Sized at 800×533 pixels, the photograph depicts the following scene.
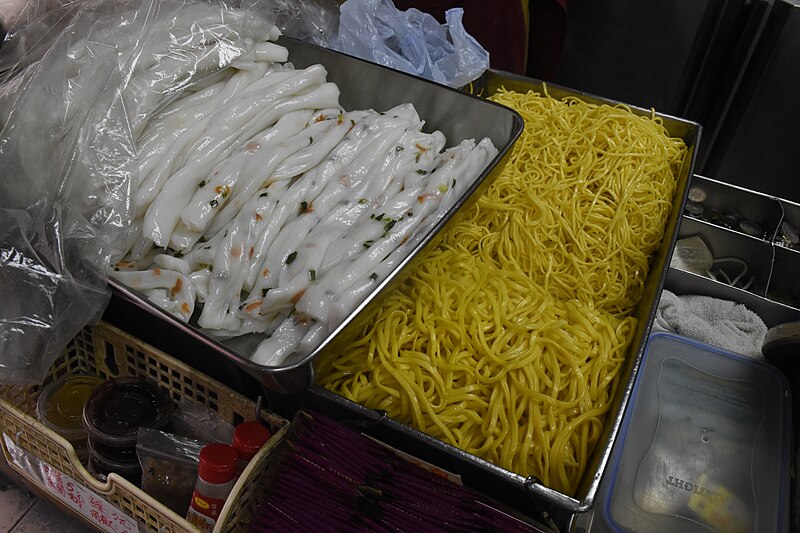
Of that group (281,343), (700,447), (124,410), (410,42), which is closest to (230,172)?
(281,343)

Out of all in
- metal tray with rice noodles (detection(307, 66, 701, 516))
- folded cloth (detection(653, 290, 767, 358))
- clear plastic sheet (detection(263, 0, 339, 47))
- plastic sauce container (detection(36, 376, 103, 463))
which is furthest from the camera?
clear plastic sheet (detection(263, 0, 339, 47))

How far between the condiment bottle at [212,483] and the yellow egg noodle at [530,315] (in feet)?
0.81

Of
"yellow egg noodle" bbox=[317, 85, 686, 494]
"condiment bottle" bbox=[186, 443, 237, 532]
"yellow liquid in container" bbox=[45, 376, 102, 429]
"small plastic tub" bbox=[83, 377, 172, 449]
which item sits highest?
"yellow egg noodle" bbox=[317, 85, 686, 494]

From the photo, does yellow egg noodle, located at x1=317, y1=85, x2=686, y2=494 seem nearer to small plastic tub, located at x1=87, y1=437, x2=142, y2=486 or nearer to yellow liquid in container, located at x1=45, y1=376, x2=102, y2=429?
small plastic tub, located at x1=87, y1=437, x2=142, y2=486

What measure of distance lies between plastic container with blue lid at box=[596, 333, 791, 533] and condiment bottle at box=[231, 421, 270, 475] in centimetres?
73

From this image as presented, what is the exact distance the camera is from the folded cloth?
1.78 meters

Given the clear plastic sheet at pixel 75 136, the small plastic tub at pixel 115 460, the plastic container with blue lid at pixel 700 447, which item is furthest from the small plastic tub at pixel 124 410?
the plastic container with blue lid at pixel 700 447

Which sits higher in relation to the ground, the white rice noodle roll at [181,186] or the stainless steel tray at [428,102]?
the stainless steel tray at [428,102]

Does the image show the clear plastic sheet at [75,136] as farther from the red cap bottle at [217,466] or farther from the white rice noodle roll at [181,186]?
the red cap bottle at [217,466]

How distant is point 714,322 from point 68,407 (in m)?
1.69

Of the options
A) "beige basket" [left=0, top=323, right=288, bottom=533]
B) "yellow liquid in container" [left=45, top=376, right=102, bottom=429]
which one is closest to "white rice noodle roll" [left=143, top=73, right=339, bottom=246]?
"beige basket" [left=0, top=323, right=288, bottom=533]

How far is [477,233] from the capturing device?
169cm

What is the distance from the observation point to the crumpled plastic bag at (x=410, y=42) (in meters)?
2.06

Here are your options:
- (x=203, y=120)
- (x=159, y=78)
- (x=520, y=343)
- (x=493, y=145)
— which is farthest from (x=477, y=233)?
(x=159, y=78)
